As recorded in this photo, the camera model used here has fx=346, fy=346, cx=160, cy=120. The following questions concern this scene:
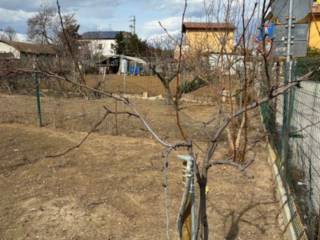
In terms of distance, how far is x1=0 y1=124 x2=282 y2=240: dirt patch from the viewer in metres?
3.08

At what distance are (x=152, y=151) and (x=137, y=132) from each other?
1510 mm

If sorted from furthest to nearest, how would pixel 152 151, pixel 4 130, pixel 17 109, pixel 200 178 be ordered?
pixel 17 109 < pixel 4 130 < pixel 152 151 < pixel 200 178

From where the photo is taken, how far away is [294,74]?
357 cm

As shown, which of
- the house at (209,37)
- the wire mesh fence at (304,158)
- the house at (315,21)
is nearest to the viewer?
the house at (315,21)

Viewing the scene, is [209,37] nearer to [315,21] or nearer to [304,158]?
[304,158]

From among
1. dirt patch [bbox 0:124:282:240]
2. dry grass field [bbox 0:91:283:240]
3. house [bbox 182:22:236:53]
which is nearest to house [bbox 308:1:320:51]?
dry grass field [bbox 0:91:283:240]

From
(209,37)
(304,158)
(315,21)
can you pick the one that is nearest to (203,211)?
(315,21)

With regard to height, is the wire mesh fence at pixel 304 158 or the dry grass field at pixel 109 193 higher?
the wire mesh fence at pixel 304 158

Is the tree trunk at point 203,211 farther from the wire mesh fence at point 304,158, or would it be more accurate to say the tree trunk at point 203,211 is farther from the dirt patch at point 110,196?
the dirt patch at point 110,196

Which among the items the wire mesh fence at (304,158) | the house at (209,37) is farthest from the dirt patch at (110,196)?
the house at (209,37)

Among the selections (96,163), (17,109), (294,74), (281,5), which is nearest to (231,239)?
(294,74)

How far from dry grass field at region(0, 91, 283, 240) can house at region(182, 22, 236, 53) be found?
1735mm

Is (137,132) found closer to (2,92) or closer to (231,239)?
(231,239)

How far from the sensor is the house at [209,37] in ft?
16.3
